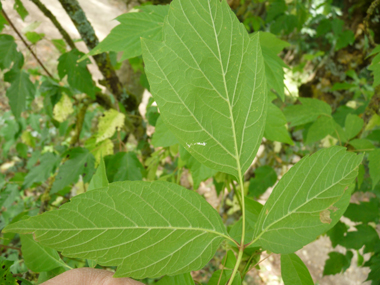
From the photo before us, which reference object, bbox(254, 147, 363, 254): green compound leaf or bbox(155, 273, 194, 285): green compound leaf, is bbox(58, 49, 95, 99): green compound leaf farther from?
bbox(254, 147, 363, 254): green compound leaf

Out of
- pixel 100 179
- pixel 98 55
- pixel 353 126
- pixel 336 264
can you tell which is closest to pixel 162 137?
pixel 100 179

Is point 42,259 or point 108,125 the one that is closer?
point 42,259

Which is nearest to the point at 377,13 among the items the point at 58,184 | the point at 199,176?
the point at 199,176

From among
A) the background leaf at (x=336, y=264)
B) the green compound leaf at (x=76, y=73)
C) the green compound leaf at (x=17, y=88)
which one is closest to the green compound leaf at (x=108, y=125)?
the green compound leaf at (x=76, y=73)

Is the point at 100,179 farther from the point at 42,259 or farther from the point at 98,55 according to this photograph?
the point at 98,55


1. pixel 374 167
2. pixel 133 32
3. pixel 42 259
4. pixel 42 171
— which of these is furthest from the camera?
pixel 42 171

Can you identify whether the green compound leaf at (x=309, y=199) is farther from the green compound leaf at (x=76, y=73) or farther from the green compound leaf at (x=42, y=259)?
the green compound leaf at (x=76, y=73)

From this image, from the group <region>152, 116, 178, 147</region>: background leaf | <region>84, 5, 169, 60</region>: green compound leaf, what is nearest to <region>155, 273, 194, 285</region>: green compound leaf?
<region>152, 116, 178, 147</region>: background leaf

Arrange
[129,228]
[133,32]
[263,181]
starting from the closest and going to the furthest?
[129,228]
[133,32]
[263,181]
